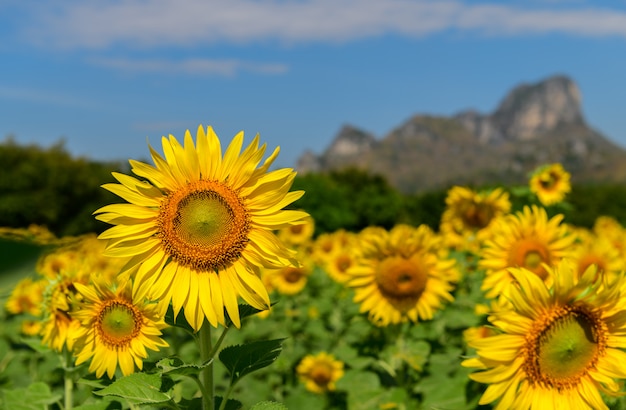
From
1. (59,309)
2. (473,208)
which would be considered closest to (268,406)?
(59,309)

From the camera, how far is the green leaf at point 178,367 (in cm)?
197

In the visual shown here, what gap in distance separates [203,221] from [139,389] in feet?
1.85

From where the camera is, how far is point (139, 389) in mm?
2084

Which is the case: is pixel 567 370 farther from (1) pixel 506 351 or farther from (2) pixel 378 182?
(2) pixel 378 182

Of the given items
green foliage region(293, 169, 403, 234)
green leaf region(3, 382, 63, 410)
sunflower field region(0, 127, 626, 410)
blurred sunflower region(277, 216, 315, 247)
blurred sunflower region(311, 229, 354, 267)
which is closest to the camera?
sunflower field region(0, 127, 626, 410)

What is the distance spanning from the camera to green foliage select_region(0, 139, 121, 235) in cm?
2984

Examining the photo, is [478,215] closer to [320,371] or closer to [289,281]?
[320,371]

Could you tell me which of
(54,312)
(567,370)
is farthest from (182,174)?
(567,370)

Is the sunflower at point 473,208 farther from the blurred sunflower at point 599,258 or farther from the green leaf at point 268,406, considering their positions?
the green leaf at point 268,406

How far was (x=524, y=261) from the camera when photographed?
3.99m

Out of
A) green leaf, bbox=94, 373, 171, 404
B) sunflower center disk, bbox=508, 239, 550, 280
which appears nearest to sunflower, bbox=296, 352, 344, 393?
sunflower center disk, bbox=508, 239, 550, 280

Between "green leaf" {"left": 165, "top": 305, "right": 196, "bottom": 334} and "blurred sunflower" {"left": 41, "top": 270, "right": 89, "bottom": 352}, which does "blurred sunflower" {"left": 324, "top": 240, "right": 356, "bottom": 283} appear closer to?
"blurred sunflower" {"left": 41, "top": 270, "right": 89, "bottom": 352}

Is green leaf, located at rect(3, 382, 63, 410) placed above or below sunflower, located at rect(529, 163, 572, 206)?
below

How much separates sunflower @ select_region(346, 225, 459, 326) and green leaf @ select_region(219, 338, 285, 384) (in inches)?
92.1
